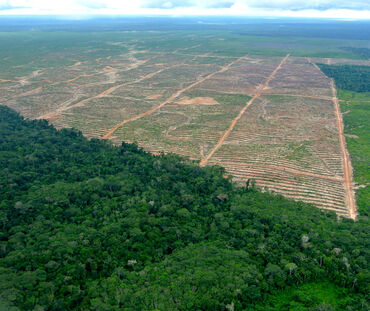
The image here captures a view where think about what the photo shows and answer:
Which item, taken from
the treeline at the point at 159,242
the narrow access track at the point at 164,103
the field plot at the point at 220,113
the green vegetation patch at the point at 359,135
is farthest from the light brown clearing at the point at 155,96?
the green vegetation patch at the point at 359,135

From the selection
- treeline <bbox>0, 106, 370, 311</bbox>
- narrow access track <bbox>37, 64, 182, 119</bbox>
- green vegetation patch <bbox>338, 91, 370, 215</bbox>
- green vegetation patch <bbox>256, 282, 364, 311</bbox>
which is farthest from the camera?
narrow access track <bbox>37, 64, 182, 119</bbox>

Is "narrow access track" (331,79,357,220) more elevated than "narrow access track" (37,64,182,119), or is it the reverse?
"narrow access track" (37,64,182,119)

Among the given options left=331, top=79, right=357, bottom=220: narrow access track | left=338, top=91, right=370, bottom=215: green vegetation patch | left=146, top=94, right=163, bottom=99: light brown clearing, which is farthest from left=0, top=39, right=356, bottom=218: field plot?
left=338, top=91, right=370, bottom=215: green vegetation patch

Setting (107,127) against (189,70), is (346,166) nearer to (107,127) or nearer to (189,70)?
(107,127)

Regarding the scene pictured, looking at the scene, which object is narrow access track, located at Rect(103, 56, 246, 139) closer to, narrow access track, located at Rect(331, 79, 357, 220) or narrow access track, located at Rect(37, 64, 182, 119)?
narrow access track, located at Rect(37, 64, 182, 119)

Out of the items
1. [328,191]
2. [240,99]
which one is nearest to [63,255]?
[328,191]

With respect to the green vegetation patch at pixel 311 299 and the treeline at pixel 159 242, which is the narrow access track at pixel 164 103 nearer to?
the treeline at pixel 159 242

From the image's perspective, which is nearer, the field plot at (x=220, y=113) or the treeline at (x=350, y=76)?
the field plot at (x=220, y=113)
